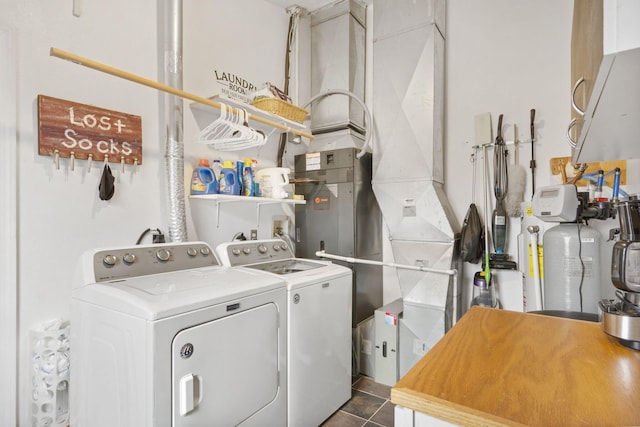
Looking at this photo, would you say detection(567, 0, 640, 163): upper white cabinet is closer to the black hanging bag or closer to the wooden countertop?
the wooden countertop

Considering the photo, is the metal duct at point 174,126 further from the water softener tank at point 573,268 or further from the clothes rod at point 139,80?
the water softener tank at point 573,268

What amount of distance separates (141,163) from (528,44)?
295 cm

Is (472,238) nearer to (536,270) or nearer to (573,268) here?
(536,270)

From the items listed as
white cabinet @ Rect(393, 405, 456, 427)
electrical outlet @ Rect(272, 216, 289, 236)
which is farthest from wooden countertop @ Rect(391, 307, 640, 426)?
electrical outlet @ Rect(272, 216, 289, 236)

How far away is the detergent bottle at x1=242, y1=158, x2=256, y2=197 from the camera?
2.40 m

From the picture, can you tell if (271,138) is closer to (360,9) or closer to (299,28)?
(299,28)

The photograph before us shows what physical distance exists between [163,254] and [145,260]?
0.11 m

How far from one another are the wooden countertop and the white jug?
1.74 m

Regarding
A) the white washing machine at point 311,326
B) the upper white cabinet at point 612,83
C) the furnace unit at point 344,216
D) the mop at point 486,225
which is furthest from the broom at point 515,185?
the white washing machine at point 311,326

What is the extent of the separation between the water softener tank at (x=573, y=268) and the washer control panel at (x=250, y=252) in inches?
69.8

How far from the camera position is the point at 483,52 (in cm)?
268

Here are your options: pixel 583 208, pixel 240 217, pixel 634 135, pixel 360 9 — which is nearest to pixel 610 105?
pixel 634 135

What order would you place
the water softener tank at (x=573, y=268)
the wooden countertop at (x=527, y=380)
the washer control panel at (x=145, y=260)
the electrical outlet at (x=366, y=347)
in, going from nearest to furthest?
1. the wooden countertop at (x=527, y=380)
2. the washer control panel at (x=145, y=260)
3. the water softener tank at (x=573, y=268)
4. the electrical outlet at (x=366, y=347)

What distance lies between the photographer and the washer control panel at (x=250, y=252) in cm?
210
